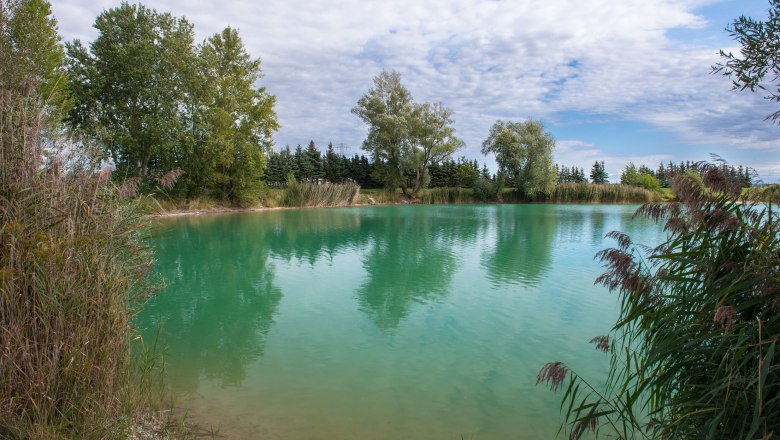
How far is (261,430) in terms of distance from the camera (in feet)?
11.0

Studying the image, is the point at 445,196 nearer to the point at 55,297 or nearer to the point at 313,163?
the point at 313,163

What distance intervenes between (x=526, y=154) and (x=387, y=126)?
13.1 m

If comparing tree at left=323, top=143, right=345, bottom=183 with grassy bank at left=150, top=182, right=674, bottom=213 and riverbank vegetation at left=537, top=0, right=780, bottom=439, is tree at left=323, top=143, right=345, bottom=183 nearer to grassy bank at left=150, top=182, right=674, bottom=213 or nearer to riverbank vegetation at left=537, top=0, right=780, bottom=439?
grassy bank at left=150, top=182, right=674, bottom=213

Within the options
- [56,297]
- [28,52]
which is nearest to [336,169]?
[28,52]

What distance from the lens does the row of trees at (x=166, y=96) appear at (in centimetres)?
2181

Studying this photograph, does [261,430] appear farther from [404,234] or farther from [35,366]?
[404,234]

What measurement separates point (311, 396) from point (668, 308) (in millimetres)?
3026

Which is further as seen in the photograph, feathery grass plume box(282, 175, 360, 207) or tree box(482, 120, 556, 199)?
tree box(482, 120, 556, 199)

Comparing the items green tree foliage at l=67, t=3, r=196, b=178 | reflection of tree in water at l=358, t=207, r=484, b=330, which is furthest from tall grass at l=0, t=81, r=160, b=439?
green tree foliage at l=67, t=3, r=196, b=178

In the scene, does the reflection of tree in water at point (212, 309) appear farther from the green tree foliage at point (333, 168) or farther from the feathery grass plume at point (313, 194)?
the green tree foliage at point (333, 168)

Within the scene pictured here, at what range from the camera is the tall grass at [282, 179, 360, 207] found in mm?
31906

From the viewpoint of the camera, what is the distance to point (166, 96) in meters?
23.2

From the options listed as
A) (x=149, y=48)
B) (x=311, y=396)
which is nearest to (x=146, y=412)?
(x=311, y=396)

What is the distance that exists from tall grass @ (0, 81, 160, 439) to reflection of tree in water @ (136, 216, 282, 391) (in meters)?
1.61
